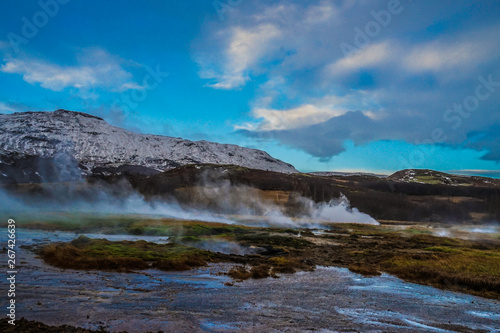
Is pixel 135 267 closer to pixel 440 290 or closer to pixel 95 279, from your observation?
pixel 95 279

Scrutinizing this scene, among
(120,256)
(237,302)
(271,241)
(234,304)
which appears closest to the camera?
(234,304)

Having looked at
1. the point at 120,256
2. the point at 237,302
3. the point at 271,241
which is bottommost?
the point at 271,241

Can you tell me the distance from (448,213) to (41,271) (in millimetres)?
159359

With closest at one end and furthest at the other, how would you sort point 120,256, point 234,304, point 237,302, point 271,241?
1. point 234,304
2. point 237,302
3. point 120,256
4. point 271,241

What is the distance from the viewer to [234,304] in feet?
63.8

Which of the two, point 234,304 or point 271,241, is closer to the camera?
point 234,304

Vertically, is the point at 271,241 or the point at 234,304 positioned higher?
the point at 234,304

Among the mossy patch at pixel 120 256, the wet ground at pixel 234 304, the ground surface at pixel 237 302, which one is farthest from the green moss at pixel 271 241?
the wet ground at pixel 234 304

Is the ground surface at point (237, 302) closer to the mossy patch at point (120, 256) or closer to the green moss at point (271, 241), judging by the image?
the mossy patch at point (120, 256)

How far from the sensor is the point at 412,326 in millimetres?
16984

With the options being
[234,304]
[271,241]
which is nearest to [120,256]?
[234,304]

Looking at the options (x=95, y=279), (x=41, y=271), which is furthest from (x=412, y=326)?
(x=41, y=271)

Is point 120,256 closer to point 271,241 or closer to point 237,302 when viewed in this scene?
point 237,302

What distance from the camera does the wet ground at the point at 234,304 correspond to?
51.9 ft
